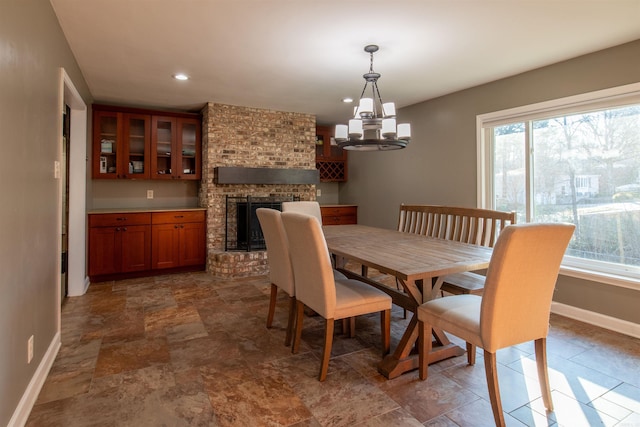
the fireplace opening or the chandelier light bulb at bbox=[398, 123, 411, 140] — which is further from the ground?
the chandelier light bulb at bbox=[398, 123, 411, 140]

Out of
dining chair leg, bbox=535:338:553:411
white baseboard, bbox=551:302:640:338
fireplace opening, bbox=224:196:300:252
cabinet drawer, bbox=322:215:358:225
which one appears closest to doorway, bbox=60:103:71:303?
fireplace opening, bbox=224:196:300:252

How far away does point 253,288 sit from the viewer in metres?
4.07

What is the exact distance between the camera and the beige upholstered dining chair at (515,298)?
156 cm

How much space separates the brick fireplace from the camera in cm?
466

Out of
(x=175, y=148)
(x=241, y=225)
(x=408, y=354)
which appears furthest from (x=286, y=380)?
(x=175, y=148)

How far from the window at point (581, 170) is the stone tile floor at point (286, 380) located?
754 millimetres

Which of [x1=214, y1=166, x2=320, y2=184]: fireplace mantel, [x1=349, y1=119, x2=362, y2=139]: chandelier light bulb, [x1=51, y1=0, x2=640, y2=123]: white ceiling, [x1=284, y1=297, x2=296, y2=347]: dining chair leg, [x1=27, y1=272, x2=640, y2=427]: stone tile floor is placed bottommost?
[x1=27, y1=272, x2=640, y2=427]: stone tile floor

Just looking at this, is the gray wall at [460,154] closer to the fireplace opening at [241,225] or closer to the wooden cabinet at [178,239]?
the fireplace opening at [241,225]

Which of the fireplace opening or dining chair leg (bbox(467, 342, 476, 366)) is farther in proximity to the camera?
the fireplace opening

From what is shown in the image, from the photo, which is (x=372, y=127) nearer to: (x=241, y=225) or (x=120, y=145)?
(x=241, y=225)

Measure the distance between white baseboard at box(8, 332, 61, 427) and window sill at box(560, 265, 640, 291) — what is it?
13.2 ft

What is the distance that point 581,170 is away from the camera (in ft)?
10.4

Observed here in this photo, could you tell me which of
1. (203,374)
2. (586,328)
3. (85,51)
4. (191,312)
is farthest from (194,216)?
(586,328)

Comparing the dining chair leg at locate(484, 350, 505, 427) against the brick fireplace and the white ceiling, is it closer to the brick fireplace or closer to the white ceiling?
the white ceiling
